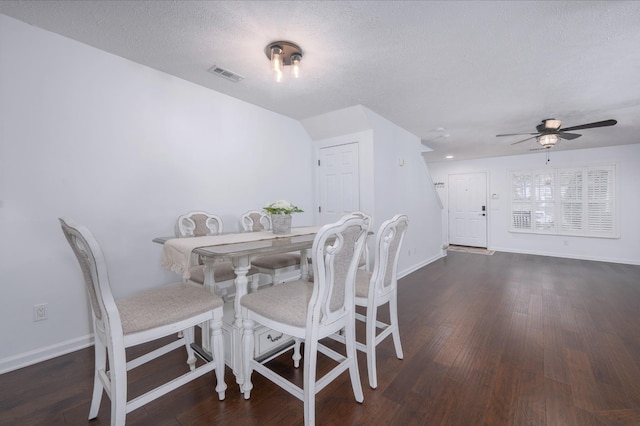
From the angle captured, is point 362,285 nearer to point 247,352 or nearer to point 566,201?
point 247,352

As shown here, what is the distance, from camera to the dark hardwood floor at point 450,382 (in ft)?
4.89

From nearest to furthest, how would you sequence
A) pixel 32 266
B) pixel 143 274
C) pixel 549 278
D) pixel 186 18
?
pixel 186 18
pixel 32 266
pixel 143 274
pixel 549 278

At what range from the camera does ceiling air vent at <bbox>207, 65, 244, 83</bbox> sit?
2.52 metres

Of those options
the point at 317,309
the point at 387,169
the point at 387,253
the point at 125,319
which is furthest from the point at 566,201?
the point at 125,319

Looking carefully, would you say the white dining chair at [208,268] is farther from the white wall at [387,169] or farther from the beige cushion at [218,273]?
the white wall at [387,169]

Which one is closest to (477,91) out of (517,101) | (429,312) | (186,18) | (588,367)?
(517,101)

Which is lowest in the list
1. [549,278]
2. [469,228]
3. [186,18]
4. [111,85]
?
[549,278]

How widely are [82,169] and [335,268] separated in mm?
2223

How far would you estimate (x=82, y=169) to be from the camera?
86.7 inches

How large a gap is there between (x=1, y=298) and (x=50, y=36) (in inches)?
75.7

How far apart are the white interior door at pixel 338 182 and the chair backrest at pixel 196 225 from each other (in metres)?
1.89

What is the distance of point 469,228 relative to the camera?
7.07m

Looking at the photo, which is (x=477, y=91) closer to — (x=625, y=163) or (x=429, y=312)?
(x=429, y=312)

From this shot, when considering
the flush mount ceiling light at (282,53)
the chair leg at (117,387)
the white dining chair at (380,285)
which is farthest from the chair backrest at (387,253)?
the flush mount ceiling light at (282,53)
